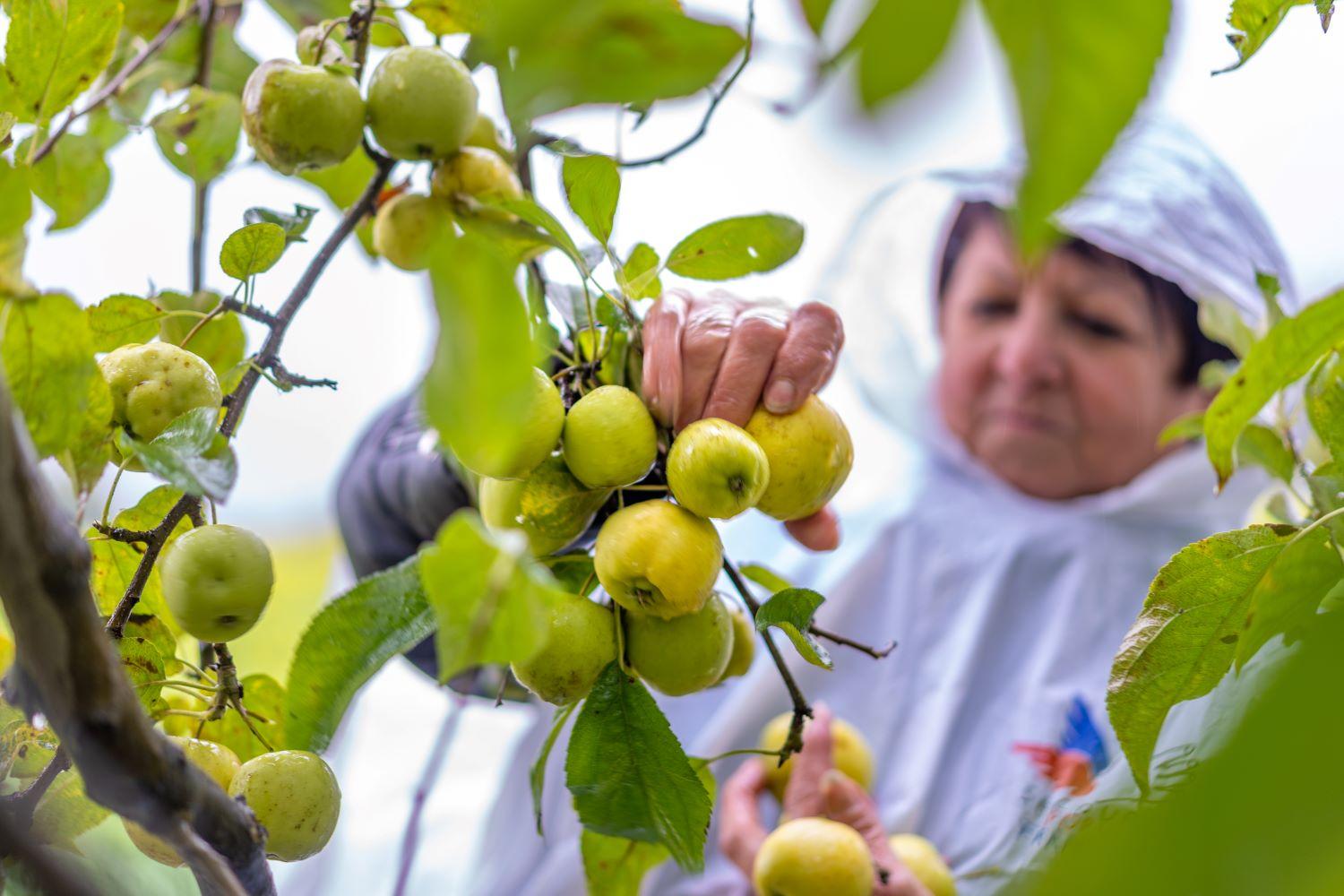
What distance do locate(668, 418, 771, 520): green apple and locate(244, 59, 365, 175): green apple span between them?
16 centimetres

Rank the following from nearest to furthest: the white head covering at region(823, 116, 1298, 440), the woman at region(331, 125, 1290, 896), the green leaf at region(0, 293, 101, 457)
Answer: the green leaf at region(0, 293, 101, 457) < the woman at region(331, 125, 1290, 896) < the white head covering at region(823, 116, 1298, 440)

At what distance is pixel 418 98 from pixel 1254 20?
0.25m

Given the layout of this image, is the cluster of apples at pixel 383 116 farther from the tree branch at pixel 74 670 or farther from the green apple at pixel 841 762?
the green apple at pixel 841 762

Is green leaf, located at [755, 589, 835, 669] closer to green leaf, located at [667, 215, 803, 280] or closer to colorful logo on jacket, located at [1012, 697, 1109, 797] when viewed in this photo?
green leaf, located at [667, 215, 803, 280]

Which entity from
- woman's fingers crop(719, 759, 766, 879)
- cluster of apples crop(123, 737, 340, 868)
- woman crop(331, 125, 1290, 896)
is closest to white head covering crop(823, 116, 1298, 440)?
woman crop(331, 125, 1290, 896)

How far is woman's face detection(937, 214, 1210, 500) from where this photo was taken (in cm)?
102

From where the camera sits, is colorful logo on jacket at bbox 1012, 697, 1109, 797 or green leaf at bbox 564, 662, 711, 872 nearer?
green leaf at bbox 564, 662, 711, 872

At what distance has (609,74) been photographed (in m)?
0.13

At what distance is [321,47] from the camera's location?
364 mm

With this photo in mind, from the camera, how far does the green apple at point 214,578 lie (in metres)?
0.28

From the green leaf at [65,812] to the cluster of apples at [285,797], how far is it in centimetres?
2

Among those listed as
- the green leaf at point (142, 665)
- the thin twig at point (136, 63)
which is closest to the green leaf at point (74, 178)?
the thin twig at point (136, 63)

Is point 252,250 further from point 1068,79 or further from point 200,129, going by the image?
point 1068,79

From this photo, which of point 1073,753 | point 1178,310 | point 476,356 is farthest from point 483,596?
point 1178,310
